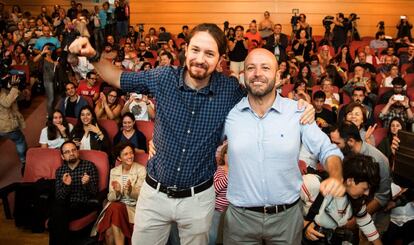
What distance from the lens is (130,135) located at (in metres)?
4.21

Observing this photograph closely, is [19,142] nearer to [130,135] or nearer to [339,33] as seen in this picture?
[130,135]

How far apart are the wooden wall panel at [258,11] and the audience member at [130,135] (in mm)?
6719

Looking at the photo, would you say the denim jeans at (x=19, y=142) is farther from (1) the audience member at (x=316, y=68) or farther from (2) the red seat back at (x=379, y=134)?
(1) the audience member at (x=316, y=68)

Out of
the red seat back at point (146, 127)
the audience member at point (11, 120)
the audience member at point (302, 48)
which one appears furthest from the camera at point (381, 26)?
the audience member at point (11, 120)

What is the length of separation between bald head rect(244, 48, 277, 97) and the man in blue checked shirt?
12 cm

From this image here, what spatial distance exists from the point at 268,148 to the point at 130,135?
8.65 feet

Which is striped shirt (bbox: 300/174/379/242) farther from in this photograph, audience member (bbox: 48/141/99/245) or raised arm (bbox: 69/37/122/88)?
audience member (bbox: 48/141/99/245)

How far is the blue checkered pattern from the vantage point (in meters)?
1.76

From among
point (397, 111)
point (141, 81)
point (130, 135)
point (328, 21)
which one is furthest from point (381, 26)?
point (141, 81)

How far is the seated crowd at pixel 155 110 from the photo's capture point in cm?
288

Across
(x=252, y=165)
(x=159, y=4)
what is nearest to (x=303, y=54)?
(x=159, y=4)

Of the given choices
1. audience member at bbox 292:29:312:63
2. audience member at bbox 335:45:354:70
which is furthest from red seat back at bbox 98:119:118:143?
audience member at bbox 335:45:354:70

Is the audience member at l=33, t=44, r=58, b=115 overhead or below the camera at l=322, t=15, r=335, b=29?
below

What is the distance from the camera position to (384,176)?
3018 mm
